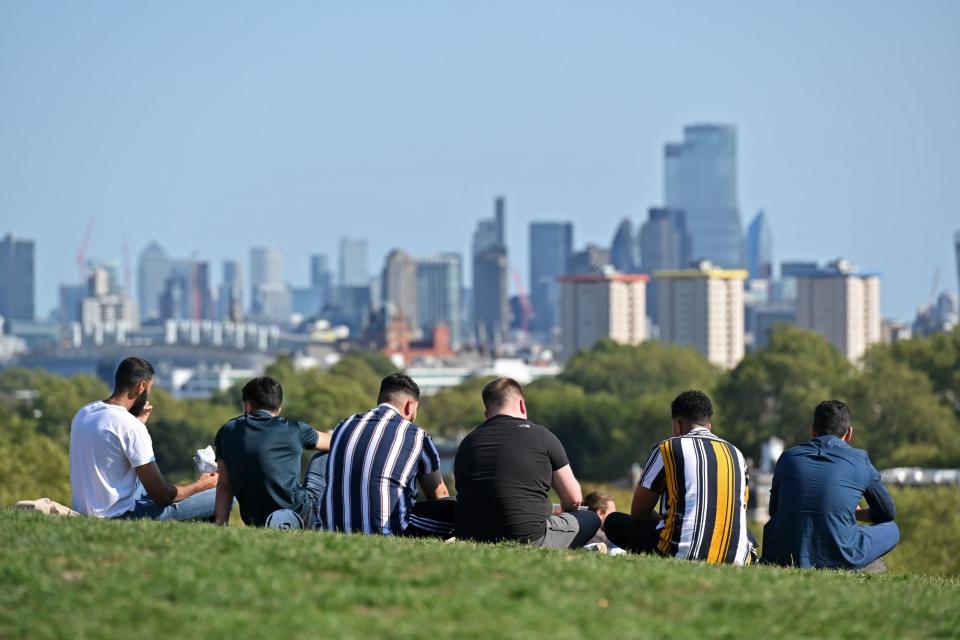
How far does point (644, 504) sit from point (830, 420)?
1.56m

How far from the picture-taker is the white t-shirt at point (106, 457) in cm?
1410

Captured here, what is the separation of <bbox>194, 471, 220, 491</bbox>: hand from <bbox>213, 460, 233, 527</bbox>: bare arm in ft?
1.12

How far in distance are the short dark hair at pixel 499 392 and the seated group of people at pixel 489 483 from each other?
0.04ft

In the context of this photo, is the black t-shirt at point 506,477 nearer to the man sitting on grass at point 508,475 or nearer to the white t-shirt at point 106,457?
the man sitting on grass at point 508,475

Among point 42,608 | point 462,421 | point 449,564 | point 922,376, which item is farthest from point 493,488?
point 462,421

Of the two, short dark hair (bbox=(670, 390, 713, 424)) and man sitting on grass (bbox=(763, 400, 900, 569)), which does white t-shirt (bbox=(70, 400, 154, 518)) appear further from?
man sitting on grass (bbox=(763, 400, 900, 569))

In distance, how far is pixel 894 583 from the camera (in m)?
12.8

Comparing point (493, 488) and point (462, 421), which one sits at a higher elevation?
point (493, 488)

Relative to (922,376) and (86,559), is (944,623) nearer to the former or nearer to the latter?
(86,559)

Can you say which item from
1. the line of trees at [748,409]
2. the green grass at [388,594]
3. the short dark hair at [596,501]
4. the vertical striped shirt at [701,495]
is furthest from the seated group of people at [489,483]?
the line of trees at [748,409]

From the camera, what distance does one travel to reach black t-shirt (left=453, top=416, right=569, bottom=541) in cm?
1331

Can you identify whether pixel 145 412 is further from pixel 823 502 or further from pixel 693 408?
pixel 823 502

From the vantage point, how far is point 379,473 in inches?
540

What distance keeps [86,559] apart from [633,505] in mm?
4216
